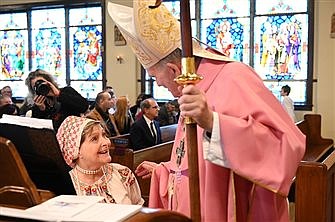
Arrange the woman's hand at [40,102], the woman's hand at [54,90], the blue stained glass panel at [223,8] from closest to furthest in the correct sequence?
the woman's hand at [54,90]
the woman's hand at [40,102]
the blue stained glass panel at [223,8]

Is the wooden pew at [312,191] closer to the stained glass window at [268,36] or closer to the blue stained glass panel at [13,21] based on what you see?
the stained glass window at [268,36]

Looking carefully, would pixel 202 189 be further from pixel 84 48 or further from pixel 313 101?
pixel 84 48

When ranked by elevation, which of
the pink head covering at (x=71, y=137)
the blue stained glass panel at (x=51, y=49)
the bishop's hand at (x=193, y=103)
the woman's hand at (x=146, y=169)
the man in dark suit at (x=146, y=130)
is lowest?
A: the man in dark suit at (x=146, y=130)

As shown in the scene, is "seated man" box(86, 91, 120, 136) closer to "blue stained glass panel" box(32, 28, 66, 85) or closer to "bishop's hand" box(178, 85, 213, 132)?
"bishop's hand" box(178, 85, 213, 132)

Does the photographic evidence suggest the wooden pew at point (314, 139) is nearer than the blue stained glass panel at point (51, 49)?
Yes

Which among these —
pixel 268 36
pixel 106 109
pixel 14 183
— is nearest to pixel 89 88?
pixel 268 36

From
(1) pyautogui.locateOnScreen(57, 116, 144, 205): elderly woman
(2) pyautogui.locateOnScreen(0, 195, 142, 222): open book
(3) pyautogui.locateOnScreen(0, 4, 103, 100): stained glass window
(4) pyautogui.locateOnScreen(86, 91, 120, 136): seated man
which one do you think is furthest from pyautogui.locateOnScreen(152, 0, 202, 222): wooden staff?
(3) pyautogui.locateOnScreen(0, 4, 103, 100): stained glass window

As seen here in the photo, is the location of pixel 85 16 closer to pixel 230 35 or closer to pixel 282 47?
A: pixel 230 35

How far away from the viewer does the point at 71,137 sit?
221cm

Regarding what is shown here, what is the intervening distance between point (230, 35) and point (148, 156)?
19.2 feet

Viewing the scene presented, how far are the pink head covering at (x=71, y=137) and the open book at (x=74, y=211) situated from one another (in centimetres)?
120

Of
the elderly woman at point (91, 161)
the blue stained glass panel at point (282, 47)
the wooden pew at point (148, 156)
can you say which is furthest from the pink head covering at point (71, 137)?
the blue stained glass panel at point (282, 47)

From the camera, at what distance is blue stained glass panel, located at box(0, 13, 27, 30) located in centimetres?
1234

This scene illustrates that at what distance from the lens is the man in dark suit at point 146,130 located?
578 cm
